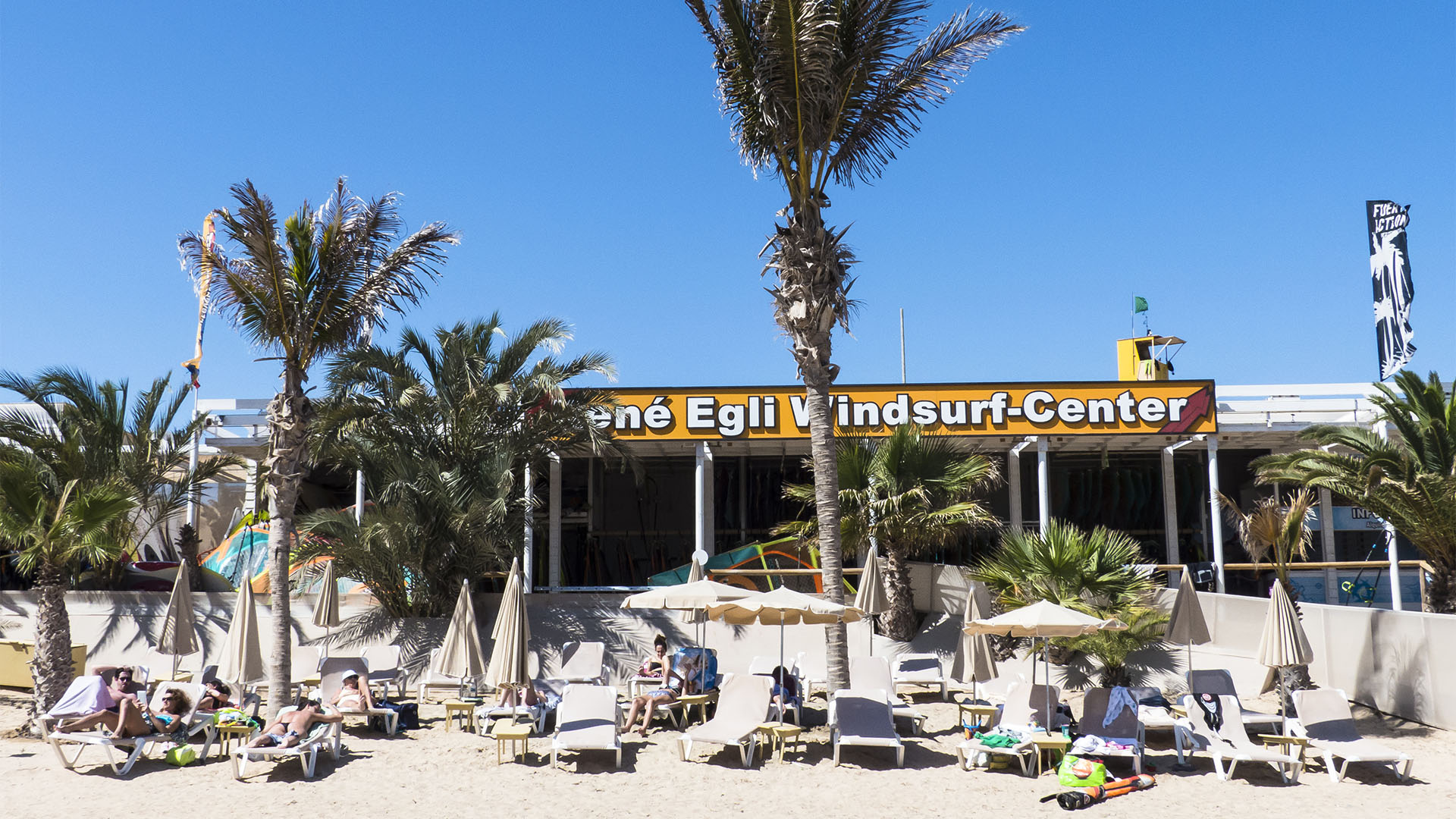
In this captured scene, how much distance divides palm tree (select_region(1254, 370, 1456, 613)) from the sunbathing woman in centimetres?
1270

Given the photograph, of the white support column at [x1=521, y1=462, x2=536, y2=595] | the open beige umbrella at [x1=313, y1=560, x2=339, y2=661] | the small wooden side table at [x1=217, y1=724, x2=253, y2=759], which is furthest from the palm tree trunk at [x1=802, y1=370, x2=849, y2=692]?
the open beige umbrella at [x1=313, y1=560, x2=339, y2=661]

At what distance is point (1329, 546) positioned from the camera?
19.1 meters

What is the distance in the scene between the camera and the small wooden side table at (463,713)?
11320mm

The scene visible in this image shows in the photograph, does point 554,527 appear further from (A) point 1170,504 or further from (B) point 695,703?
(A) point 1170,504

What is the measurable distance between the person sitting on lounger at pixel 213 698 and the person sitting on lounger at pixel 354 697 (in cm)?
103

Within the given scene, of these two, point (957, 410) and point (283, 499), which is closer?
point (283, 499)

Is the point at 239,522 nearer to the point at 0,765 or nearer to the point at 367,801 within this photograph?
the point at 0,765

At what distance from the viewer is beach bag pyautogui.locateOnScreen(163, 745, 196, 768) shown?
32.4 feet

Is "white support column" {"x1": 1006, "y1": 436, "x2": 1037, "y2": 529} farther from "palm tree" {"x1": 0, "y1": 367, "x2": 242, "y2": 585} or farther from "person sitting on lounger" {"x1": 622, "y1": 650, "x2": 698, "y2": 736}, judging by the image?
"palm tree" {"x1": 0, "y1": 367, "x2": 242, "y2": 585}

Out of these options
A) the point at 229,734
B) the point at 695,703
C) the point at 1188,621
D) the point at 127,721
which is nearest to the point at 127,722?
the point at 127,721

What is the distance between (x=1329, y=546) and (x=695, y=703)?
1330 cm

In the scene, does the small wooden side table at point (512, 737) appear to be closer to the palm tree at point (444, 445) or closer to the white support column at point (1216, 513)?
the palm tree at point (444, 445)

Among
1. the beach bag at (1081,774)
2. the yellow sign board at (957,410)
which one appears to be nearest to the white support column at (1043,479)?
the yellow sign board at (957,410)

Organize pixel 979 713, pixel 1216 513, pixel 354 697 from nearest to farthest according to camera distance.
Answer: pixel 354 697 < pixel 979 713 < pixel 1216 513
